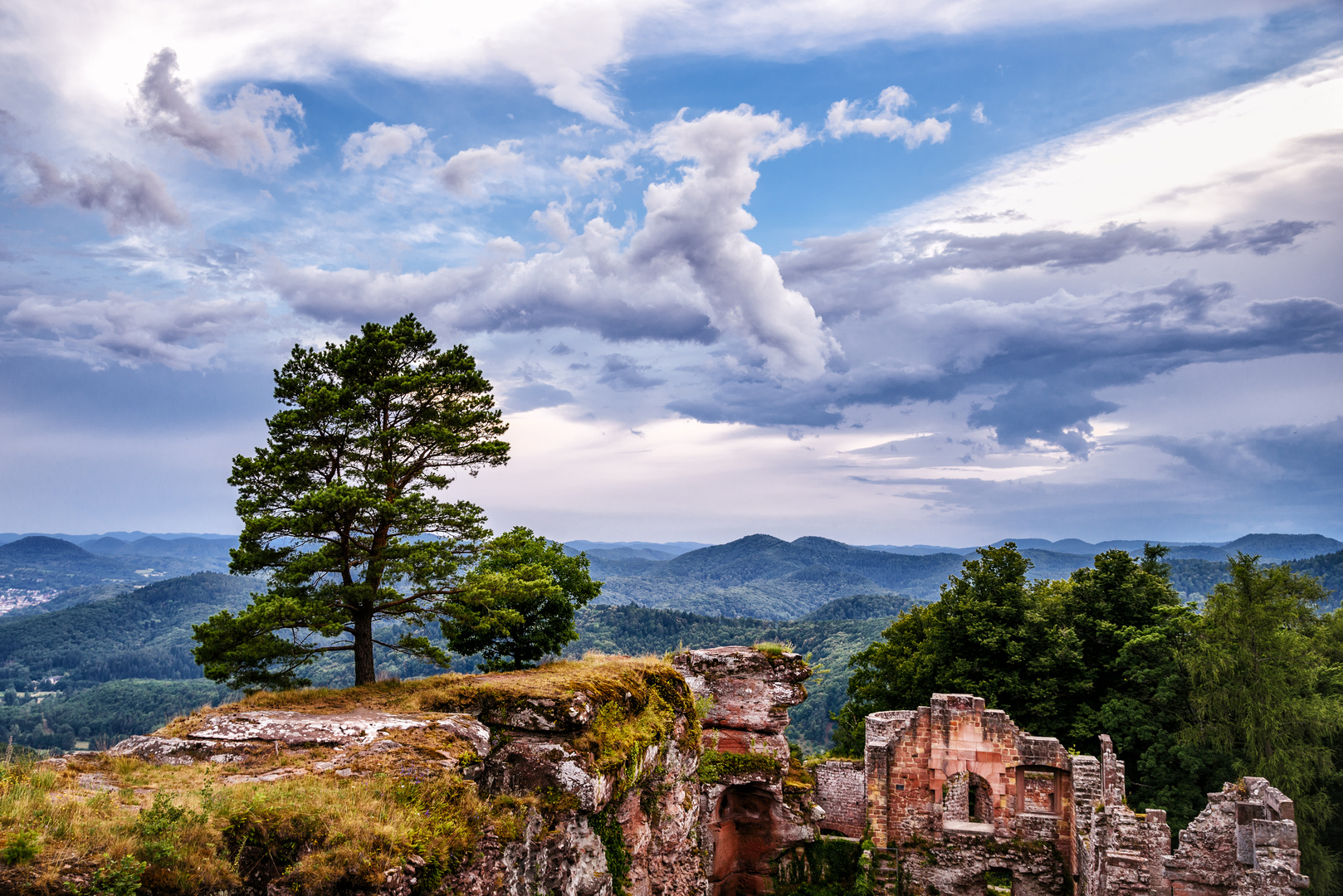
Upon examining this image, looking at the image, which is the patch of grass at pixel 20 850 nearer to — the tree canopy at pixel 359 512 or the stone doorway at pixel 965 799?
the tree canopy at pixel 359 512

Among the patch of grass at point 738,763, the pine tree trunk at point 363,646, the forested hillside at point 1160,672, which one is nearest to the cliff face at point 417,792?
the pine tree trunk at point 363,646

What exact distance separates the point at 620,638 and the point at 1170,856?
172m

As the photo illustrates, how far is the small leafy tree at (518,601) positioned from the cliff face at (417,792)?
2273mm

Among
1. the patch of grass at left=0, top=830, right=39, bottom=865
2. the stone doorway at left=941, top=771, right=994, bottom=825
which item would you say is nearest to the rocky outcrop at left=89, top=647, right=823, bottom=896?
the patch of grass at left=0, top=830, right=39, bottom=865

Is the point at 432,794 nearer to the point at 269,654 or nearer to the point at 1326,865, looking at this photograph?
the point at 269,654

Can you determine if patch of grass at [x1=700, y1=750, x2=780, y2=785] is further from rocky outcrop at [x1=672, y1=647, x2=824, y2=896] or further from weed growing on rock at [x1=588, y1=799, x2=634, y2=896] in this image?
weed growing on rock at [x1=588, y1=799, x2=634, y2=896]

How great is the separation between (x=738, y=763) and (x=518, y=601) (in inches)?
423

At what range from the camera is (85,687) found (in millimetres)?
191250

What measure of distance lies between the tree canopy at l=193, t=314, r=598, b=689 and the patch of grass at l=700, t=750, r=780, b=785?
35.2ft

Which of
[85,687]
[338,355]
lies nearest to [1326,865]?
[338,355]

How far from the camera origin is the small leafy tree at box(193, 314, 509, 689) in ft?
54.4

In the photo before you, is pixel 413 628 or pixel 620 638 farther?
pixel 620 638

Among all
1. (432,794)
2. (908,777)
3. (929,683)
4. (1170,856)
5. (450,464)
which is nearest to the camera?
(432,794)

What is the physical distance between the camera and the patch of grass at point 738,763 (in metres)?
25.1
